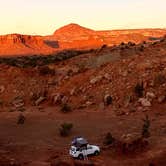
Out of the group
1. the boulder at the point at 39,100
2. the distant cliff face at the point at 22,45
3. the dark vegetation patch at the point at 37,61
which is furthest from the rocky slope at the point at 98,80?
the distant cliff face at the point at 22,45

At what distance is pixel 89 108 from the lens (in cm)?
2889

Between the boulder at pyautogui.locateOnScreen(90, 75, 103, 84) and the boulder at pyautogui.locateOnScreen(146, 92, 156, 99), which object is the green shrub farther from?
the boulder at pyautogui.locateOnScreen(90, 75, 103, 84)

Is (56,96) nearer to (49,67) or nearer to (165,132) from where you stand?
(49,67)

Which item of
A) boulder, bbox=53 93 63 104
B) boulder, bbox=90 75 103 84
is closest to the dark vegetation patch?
boulder, bbox=53 93 63 104

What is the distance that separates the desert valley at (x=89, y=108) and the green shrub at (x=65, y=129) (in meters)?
0.07

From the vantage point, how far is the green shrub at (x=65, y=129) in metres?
23.6

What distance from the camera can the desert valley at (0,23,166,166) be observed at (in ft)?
65.2

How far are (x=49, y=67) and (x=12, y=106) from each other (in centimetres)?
616

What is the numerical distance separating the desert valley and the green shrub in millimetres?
70

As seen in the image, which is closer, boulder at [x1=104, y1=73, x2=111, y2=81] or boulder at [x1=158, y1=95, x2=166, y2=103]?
boulder at [x1=158, y1=95, x2=166, y2=103]

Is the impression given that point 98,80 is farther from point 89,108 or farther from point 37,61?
point 37,61

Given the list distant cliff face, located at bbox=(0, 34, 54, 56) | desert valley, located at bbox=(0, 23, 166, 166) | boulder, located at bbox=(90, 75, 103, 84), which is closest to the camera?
desert valley, located at bbox=(0, 23, 166, 166)

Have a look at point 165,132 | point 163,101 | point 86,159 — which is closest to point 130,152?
point 86,159

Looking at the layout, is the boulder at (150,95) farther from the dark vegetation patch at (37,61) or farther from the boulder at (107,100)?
the dark vegetation patch at (37,61)
